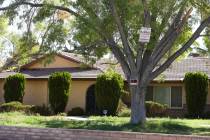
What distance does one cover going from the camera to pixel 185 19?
17.8 meters

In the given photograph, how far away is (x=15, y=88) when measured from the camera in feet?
108

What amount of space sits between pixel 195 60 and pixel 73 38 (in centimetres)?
1820

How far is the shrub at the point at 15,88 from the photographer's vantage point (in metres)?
32.9

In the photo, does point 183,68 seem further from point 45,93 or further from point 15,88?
point 15,88

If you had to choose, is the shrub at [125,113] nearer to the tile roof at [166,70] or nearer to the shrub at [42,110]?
the tile roof at [166,70]

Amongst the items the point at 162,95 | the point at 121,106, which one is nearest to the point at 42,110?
the point at 121,106

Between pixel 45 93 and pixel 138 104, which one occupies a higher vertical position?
pixel 45 93

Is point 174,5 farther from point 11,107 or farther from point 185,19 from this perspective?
point 11,107

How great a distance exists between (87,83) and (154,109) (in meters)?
5.99

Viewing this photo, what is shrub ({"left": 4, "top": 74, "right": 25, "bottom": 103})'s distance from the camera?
3288cm

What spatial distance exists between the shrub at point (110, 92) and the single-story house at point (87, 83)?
130 cm

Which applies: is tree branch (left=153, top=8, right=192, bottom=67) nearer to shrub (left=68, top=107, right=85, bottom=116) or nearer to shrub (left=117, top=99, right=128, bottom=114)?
shrub (left=117, top=99, right=128, bottom=114)

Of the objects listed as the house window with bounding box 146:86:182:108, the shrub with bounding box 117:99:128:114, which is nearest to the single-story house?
the house window with bounding box 146:86:182:108

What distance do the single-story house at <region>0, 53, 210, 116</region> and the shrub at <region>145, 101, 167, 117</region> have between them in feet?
4.66
